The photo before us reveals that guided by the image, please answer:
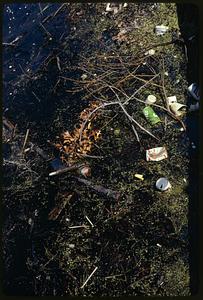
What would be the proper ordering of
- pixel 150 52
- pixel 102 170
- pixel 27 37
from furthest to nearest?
1. pixel 27 37
2. pixel 150 52
3. pixel 102 170

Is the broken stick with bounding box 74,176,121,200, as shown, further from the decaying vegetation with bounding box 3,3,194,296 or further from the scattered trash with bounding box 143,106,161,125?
the scattered trash with bounding box 143,106,161,125

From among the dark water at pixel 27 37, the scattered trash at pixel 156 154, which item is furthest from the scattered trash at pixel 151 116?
the dark water at pixel 27 37

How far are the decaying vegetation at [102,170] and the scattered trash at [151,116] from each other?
36mm

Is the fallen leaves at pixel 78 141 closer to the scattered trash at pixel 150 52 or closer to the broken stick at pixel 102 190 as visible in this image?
the broken stick at pixel 102 190

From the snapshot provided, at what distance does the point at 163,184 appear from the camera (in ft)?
10.3

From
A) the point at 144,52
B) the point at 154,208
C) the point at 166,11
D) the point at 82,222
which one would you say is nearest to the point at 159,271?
the point at 154,208

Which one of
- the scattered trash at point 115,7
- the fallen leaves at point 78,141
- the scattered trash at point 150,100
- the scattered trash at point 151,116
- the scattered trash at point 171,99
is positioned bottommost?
the fallen leaves at point 78,141

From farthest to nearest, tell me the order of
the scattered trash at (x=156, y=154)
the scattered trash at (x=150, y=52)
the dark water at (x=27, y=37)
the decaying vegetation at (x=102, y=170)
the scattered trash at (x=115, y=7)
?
the scattered trash at (x=115, y=7) → the dark water at (x=27, y=37) → the scattered trash at (x=150, y=52) → the scattered trash at (x=156, y=154) → the decaying vegetation at (x=102, y=170)

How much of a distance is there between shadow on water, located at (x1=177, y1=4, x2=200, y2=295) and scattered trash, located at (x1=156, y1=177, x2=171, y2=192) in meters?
0.17

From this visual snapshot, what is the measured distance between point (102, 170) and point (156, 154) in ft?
1.43

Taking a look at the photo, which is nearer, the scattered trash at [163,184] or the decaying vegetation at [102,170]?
the decaying vegetation at [102,170]

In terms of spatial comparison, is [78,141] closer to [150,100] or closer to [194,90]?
[150,100]

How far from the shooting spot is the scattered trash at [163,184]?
312 centimetres

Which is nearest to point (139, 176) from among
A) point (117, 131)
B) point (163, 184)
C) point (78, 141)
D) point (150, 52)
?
point (163, 184)
